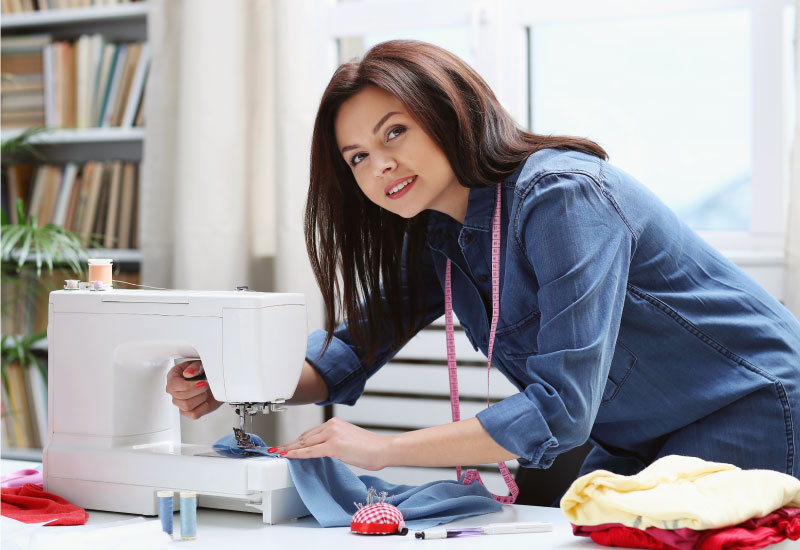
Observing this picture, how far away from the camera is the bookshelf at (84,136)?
2.82 metres

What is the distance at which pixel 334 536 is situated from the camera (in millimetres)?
1150

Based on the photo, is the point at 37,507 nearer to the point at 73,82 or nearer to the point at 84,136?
Answer: the point at 84,136

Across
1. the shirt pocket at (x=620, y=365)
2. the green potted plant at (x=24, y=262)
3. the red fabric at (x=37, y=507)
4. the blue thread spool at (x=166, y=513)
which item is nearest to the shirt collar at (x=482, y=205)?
the shirt pocket at (x=620, y=365)

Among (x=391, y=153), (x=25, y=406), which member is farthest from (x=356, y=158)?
(x=25, y=406)

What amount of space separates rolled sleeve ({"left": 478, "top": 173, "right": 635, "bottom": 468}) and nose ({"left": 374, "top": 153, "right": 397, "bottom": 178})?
0.84 ft

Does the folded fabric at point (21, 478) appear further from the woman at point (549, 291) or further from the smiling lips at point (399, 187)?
the smiling lips at point (399, 187)

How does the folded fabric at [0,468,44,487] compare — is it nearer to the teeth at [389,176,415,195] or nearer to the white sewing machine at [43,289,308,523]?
the white sewing machine at [43,289,308,523]

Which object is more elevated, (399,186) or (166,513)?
(399,186)

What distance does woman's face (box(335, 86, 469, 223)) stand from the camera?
4.36 feet

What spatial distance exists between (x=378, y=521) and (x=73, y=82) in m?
2.22

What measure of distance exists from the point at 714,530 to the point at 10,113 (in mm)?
2676

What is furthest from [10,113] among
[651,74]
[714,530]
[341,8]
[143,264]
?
[714,530]

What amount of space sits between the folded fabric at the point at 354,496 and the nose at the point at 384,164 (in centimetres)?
43

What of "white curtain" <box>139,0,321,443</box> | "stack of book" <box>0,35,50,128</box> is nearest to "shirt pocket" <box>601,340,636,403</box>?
"white curtain" <box>139,0,321,443</box>
